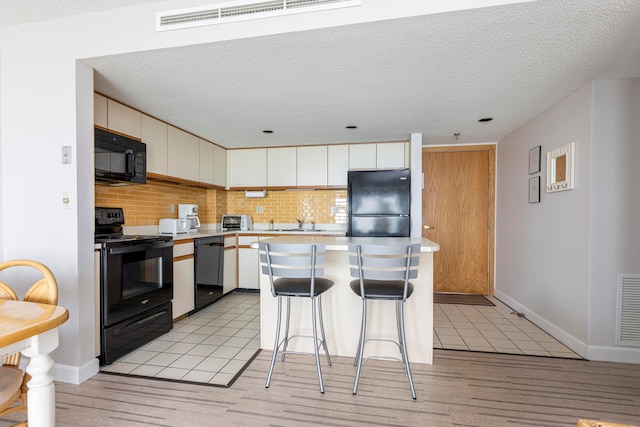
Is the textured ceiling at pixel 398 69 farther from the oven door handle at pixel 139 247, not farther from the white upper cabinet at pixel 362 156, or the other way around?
the oven door handle at pixel 139 247

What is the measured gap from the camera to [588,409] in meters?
1.81

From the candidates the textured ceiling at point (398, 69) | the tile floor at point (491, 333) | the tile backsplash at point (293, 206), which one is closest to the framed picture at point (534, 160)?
the textured ceiling at point (398, 69)

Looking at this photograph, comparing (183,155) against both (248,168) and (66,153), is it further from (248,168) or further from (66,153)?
(66,153)

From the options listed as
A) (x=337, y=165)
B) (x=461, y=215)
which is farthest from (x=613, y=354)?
(x=337, y=165)

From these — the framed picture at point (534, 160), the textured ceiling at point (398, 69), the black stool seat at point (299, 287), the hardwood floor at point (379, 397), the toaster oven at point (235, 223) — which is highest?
the textured ceiling at point (398, 69)

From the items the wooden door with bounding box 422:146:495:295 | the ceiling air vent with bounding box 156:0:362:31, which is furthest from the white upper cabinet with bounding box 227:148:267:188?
the ceiling air vent with bounding box 156:0:362:31

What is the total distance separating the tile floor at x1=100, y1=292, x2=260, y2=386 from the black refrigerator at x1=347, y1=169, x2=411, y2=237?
172 cm

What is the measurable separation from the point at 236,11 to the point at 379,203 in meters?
2.70

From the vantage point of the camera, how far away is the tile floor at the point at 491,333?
2633mm

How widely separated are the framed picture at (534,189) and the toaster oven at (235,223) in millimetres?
3767

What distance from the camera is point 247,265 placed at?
455 cm

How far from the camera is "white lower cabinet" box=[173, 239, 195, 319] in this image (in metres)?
3.23

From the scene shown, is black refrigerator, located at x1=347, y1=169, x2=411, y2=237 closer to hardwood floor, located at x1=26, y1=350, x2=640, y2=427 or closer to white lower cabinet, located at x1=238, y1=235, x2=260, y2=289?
white lower cabinet, located at x1=238, y1=235, x2=260, y2=289

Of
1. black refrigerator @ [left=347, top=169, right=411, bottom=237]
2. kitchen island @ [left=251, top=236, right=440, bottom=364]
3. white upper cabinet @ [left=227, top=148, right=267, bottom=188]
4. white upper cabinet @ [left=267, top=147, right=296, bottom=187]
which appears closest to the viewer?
kitchen island @ [left=251, top=236, right=440, bottom=364]
